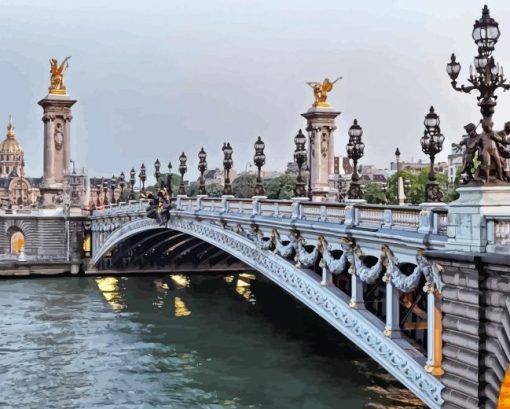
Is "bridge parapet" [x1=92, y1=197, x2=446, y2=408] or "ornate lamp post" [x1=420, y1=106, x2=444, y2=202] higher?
"ornate lamp post" [x1=420, y1=106, x2=444, y2=202]

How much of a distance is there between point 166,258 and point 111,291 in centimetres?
996

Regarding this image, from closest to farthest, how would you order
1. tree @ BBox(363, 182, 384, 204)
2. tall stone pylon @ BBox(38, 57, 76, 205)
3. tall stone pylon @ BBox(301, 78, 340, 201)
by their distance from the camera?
tall stone pylon @ BBox(301, 78, 340, 201) < tree @ BBox(363, 182, 384, 204) < tall stone pylon @ BBox(38, 57, 76, 205)

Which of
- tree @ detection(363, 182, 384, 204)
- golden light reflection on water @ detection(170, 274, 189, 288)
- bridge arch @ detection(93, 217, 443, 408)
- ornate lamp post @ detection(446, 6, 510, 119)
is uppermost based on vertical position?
ornate lamp post @ detection(446, 6, 510, 119)

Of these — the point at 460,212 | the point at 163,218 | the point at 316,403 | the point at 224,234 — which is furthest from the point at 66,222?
→ the point at 460,212

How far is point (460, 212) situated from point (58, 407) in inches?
573

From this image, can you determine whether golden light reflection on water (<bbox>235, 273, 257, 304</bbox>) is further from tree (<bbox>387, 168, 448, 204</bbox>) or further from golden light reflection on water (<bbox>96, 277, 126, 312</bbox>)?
tree (<bbox>387, 168, 448, 204</bbox>)

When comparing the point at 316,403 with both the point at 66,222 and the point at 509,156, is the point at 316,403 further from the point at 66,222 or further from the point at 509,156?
the point at 66,222

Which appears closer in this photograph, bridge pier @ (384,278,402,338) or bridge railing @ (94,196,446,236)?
bridge railing @ (94,196,446,236)

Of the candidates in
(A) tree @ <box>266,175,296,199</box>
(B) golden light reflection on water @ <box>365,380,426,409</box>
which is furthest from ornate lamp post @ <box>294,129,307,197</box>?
(A) tree @ <box>266,175,296,199</box>

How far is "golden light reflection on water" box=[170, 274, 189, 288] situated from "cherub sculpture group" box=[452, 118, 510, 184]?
40.3m

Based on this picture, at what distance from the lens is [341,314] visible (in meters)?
21.6

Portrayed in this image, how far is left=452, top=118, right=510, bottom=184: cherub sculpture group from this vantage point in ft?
46.7

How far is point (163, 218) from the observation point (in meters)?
44.0

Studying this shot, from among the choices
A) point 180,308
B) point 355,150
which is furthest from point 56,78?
point 355,150
